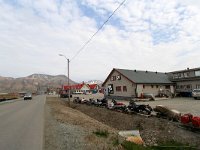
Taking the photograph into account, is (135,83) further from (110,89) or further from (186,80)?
(186,80)

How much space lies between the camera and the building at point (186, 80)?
45744 mm

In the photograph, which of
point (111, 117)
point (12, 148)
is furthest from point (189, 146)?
point (111, 117)

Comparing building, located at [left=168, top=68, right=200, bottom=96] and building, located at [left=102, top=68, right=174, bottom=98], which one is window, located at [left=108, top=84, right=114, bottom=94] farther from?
building, located at [left=168, top=68, right=200, bottom=96]

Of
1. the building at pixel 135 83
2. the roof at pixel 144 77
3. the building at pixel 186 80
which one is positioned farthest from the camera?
the roof at pixel 144 77

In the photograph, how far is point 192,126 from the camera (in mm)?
14023

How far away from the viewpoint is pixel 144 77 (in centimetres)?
4997

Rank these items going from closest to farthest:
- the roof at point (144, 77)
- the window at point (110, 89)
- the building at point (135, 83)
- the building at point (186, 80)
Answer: the building at point (186, 80), the building at point (135, 83), the roof at point (144, 77), the window at point (110, 89)

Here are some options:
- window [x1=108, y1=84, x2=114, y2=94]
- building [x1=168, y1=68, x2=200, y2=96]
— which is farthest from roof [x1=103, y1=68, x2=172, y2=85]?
window [x1=108, y1=84, x2=114, y2=94]

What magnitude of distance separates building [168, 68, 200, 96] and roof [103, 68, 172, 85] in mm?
1799

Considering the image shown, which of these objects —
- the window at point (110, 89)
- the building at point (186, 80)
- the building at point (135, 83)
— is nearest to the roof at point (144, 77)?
the building at point (135, 83)

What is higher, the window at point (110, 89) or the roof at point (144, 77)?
the roof at point (144, 77)

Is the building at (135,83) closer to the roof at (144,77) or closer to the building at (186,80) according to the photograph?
the roof at (144,77)

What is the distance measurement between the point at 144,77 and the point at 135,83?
227 inches

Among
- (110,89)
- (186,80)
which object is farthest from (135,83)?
(186,80)
